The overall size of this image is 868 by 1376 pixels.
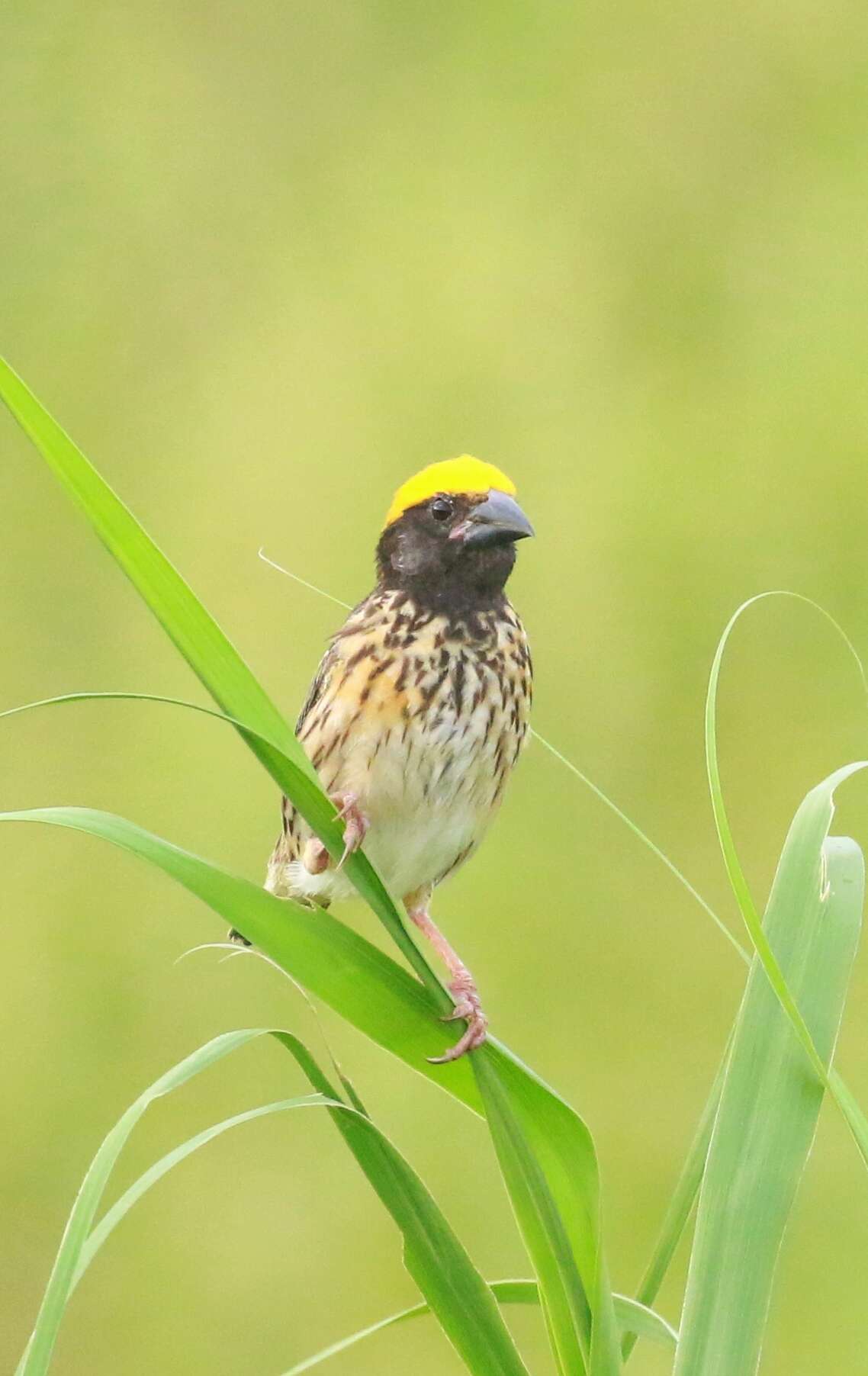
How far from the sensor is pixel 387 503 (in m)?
4.72

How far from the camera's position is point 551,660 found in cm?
452

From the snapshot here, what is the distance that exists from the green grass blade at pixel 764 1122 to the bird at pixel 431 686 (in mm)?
798

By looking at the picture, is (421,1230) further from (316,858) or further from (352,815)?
(316,858)

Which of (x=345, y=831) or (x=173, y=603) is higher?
(x=173, y=603)

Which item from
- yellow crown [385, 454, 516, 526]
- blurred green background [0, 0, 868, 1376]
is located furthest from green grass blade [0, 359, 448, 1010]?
blurred green background [0, 0, 868, 1376]

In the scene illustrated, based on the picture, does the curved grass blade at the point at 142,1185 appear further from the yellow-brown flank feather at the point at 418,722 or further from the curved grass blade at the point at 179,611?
the yellow-brown flank feather at the point at 418,722

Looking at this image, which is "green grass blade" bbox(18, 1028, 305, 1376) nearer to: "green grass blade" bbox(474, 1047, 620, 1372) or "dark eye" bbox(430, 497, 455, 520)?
"green grass blade" bbox(474, 1047, 620, 1372)

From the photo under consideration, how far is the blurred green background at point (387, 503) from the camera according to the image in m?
4.50

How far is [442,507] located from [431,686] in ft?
0.75

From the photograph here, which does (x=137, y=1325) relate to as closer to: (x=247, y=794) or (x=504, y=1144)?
(x=247, y=794)

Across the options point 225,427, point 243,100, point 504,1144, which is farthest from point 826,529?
point 504,1144

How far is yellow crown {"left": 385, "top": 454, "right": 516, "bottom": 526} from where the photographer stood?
6.79 feet

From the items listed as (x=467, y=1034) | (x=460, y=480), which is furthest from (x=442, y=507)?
(x=467, y=1034)

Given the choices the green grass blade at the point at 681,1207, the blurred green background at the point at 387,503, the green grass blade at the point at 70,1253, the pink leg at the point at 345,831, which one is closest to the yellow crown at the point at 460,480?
the pink leg at the point at 345,831
